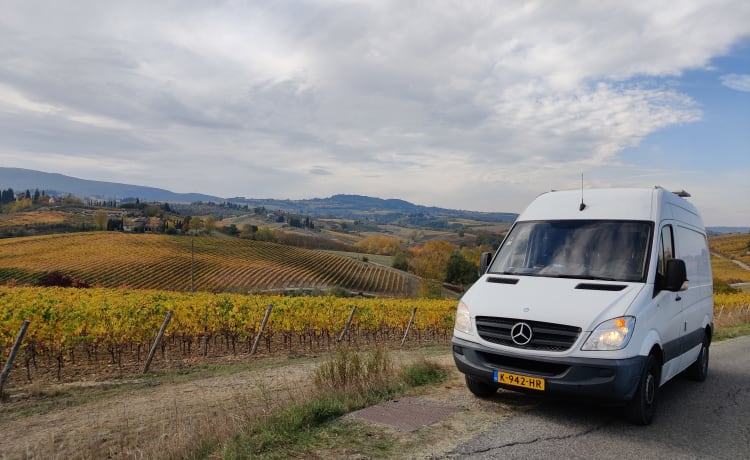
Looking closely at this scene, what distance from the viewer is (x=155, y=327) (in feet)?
48.6

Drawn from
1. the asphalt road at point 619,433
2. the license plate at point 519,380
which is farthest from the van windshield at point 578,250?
the asphalt road at point 619,433

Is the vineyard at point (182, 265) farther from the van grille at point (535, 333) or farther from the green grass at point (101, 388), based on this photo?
the van grille at point (535, 333)

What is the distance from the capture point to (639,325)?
5090 mm

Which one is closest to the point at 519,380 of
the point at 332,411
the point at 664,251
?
the point at 332,411

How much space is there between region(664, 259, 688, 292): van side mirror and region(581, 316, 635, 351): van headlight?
3.37 feet

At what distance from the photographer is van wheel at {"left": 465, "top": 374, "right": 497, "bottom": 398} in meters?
6.21

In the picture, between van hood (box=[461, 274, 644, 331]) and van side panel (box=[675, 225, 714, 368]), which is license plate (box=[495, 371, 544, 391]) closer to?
van hood (box=[461, 274, 644, 331])

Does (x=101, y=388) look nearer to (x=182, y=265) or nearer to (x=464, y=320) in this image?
(x=464, y=320)

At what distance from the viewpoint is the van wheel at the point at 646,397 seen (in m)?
5.27

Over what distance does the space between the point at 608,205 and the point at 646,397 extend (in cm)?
237

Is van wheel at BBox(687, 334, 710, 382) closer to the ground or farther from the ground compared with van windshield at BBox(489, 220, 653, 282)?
closer to the ground

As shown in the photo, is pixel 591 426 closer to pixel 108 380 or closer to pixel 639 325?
pixel 639 325

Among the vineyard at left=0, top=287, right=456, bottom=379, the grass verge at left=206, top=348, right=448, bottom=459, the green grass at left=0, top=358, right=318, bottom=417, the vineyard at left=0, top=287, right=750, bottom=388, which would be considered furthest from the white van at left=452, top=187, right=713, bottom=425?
the vineyard at left=0, top=287, right=456, bottom=379

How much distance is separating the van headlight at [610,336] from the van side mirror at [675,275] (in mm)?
1027
